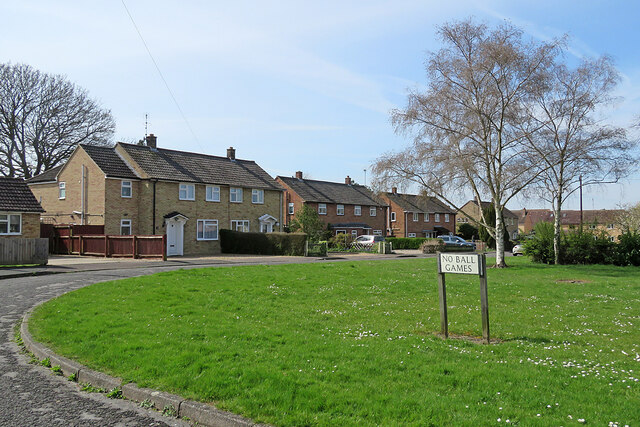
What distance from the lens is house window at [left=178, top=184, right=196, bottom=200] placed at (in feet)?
132

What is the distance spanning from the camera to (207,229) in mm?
41906

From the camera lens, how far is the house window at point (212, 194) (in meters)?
42.2

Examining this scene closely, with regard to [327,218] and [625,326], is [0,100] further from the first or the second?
[625,326]

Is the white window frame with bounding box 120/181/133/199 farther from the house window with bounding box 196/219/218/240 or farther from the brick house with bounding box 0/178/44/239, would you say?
the brick house with bounding box 0/178/44/239

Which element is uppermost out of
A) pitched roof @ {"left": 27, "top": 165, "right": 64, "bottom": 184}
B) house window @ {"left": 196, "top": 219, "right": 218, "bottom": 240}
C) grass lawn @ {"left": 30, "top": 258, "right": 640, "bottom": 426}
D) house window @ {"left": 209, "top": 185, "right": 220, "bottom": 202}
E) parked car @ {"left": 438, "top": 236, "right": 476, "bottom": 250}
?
pitched roof @ {"left": 27, "top": 165, "right": 64, "bottom": 184}

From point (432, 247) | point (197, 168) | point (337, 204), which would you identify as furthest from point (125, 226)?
point (337, 204)

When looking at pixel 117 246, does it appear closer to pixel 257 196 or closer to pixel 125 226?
pixel 125 226

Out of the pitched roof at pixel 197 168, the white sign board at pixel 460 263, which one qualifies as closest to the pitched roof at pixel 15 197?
the pitched roof at pixel 197 168

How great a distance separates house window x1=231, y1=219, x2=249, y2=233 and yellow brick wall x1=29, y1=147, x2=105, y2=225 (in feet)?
36.8

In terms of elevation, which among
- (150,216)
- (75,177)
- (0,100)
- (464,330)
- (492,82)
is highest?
(0,100)

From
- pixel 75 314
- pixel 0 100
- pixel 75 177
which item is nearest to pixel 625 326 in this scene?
pixel 75 314

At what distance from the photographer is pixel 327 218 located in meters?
61.5

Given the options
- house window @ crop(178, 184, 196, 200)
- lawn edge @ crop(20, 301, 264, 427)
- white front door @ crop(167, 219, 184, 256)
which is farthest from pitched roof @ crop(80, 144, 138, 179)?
lawn edge @ crop(20, 301, 264, 427)

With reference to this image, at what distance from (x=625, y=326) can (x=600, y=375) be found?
4.06 metres
